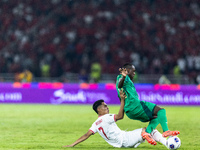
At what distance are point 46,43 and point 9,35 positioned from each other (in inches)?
119

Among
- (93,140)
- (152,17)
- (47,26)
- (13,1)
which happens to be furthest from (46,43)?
(93,140)

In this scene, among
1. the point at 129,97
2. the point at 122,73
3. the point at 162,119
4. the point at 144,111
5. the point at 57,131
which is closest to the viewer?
the point at 122,73

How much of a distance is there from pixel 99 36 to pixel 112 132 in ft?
65.9

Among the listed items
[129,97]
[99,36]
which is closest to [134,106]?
[129,97]

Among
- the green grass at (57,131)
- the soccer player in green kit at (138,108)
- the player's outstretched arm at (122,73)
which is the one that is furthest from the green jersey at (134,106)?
the green grass at (57,131)

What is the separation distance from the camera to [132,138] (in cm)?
801

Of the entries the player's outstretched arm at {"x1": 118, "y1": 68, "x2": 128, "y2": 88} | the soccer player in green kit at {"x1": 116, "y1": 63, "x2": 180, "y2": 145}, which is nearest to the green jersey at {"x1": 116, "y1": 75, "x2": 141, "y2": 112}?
the soccer player in green kit at {"x1": 116, "y1": 63, "x2": 180, "y2": 145}

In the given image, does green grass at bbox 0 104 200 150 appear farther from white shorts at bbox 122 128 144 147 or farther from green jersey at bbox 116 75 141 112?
green jersey at bbox 116 75 141 112

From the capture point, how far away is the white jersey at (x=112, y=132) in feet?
26.1

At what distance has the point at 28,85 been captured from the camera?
2284cm

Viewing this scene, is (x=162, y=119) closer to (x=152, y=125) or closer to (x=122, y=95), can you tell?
(x=152, y=125)

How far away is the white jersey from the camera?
795cm

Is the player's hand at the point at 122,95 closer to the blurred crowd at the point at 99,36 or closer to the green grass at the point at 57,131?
the green grass at the point at 57,131

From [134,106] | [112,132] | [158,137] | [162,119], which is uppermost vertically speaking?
[134,106]
